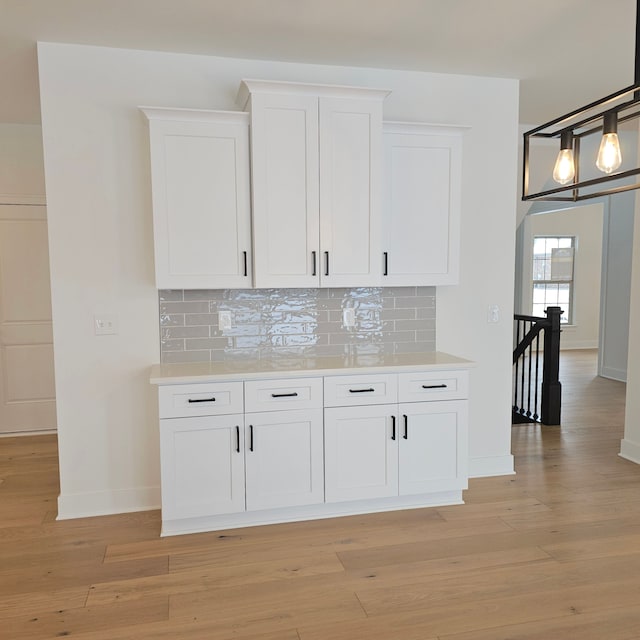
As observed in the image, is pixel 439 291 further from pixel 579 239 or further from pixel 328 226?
pixel 579 239

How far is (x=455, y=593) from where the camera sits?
8.38ft

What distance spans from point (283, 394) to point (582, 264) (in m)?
9.00

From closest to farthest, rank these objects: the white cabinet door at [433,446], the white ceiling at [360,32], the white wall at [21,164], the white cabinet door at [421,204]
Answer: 1. the white ceiling at [360,32]
2. the white cabinet door at [433,446]
3. the white cabinet door at [421,204]
4. the white wall at [21,164]

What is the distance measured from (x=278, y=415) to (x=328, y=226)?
116cm

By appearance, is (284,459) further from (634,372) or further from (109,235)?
(634,372)

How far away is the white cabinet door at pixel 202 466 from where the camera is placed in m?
3.08

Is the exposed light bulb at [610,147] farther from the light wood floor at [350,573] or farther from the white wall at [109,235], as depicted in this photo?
the white wall at [109,235]

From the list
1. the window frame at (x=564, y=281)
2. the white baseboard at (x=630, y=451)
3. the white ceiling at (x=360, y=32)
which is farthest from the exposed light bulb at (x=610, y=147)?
the window frame at (x=564, y=281)

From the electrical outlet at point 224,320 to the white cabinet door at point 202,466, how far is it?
26.1 inches

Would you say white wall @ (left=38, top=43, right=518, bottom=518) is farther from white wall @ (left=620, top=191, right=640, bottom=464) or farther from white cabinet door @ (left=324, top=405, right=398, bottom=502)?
white wall @ (left=620, top=191, right=640, bottom=464)

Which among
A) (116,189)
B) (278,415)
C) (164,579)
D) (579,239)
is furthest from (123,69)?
(579,239)

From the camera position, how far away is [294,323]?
3668mm

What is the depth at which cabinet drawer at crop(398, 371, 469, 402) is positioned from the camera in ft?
11.0

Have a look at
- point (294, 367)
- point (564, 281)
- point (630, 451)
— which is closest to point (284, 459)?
point (294, 367)
